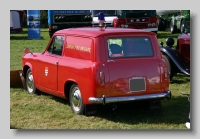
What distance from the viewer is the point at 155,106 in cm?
741

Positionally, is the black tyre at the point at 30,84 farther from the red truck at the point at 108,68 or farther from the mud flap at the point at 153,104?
the mud flap at the point at 153,104

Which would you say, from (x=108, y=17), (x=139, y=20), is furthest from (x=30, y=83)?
(x=108, y=17)

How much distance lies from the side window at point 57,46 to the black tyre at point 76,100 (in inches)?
34.5

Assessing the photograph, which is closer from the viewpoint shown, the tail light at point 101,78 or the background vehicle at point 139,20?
the tail light at point 101,78

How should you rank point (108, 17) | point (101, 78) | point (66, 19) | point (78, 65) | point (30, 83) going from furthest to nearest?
point (108, 17), point (66, 19), point (30, 83), point (78, 65), point (101, 78)

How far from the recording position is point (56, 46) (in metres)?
8.02

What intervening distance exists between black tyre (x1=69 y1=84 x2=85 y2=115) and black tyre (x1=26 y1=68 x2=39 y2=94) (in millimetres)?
1628

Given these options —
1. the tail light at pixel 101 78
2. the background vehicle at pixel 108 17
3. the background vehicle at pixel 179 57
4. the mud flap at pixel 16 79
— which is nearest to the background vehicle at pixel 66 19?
the background vehicle at pixel 108 17

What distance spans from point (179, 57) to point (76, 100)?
3922 mm

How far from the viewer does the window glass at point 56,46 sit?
779 centimetres

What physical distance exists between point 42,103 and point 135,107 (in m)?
1.83

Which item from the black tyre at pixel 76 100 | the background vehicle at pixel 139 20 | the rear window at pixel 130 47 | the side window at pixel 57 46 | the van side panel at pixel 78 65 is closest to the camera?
the van side panel at pixel 78 65

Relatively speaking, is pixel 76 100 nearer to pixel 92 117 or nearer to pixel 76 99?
pixel 76 99

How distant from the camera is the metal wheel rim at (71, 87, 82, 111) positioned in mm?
7066
